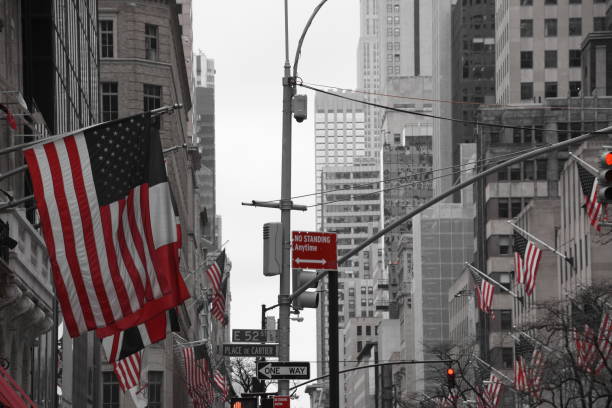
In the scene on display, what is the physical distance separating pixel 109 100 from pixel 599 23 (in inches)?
2583

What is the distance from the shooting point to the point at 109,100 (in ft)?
309

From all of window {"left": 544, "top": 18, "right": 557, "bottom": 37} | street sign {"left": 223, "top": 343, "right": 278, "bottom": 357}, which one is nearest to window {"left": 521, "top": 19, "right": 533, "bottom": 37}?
window {"left": 544, "top": 18, "right": 557, "bottom": 37}

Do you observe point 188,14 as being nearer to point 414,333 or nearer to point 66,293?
point 414,333

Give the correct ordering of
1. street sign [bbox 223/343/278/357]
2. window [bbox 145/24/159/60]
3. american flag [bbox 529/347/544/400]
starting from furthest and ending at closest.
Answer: window [bbox 145/24/159/60], american flag [bbox 529/347/544/400], street sign [bbox 223/343/278/357]

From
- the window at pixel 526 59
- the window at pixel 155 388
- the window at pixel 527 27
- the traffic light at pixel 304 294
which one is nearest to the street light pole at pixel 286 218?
the traffic light at pixel 304 294

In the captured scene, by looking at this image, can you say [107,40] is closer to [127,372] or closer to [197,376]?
[197,376]

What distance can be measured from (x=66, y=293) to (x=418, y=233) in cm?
16552

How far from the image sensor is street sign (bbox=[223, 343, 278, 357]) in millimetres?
35719

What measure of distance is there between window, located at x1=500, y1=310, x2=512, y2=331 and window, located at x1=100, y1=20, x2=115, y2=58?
53689 mm

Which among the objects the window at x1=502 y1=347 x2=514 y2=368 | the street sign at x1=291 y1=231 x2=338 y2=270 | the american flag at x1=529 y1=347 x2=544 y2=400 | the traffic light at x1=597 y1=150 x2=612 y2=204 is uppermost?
the traffic light at x1=597 y1=150 x2=612 y2=204

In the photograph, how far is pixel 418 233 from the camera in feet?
613

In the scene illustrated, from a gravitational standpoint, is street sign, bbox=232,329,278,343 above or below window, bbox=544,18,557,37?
below

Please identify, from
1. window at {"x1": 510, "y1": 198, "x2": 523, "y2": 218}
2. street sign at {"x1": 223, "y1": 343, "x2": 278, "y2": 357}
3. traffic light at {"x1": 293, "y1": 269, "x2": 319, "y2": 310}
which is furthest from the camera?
window at {"x1": 510, "y1": 198, "x2": 523, "y2": 218}

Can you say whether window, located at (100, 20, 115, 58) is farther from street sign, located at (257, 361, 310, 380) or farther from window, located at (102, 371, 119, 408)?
street sign, located at (257, 361, 310, 380)
